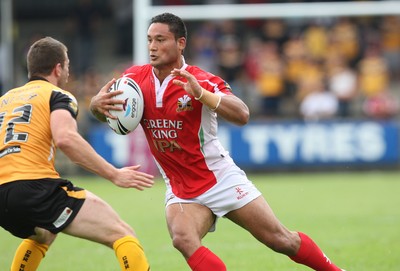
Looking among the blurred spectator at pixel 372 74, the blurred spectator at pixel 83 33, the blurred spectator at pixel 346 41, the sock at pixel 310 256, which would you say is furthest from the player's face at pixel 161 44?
the blurred spectator at pixel 83 33

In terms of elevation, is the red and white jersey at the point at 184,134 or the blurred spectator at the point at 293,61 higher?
the red and white jersey at the point at 184,134

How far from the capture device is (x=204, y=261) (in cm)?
615

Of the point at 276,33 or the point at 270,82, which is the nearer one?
the point at 270,82

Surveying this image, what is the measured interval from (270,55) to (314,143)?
270 centimetres

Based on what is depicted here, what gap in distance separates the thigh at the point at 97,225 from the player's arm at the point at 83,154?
0.30m

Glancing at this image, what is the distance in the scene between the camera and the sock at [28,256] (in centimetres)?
648

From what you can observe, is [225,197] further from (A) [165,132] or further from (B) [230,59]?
(B) [230,59]

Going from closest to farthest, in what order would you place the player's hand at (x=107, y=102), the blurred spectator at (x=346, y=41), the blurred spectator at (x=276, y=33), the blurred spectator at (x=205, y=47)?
the player's hand at (x=107, y=102) → the blurred spectator at (x=205, y=47) → the blurred spectator at (x=346, y=41) → the blurred spectator at (x=276, y=33)

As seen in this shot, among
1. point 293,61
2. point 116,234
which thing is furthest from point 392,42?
point 116,234

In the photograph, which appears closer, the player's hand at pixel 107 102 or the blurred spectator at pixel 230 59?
the player's hand at pixel 107 102

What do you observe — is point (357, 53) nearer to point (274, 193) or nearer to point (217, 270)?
point (274, 193)

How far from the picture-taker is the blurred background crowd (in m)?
19.8

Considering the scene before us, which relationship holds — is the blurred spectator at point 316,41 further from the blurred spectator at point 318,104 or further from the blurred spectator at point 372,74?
the blurred spectator at point 318,104

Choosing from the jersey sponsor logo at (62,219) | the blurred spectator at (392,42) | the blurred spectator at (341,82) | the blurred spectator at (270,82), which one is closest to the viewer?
the jersey sponsor logo at (62,219)
